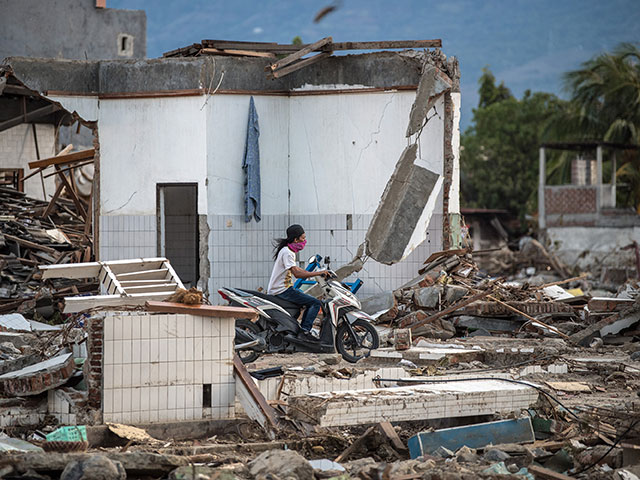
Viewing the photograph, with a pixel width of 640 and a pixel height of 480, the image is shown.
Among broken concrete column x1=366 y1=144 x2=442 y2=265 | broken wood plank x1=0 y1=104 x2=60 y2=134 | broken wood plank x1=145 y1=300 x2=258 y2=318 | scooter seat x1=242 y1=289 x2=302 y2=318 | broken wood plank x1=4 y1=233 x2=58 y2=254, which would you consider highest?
broken wood plank x1=0 y1=104 x2=60 y2=134

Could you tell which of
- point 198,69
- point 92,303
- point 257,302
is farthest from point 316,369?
point 198,69

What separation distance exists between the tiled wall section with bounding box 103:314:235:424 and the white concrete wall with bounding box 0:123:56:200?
18222 millimetres

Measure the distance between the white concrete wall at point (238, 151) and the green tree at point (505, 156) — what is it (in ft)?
121

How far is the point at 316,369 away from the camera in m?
10.7

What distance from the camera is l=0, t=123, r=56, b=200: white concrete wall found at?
2475 centimetres

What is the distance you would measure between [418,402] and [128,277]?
570 cm

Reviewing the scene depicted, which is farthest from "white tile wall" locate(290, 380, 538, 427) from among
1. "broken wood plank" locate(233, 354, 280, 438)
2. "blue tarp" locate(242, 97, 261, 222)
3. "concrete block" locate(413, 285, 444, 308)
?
"blue tarp" locate(242, 97, 261, 222)

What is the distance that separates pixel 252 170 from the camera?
656 inches

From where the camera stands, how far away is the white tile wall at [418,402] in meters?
7.95

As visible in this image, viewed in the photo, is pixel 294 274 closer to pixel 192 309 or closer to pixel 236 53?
pixel 192 309

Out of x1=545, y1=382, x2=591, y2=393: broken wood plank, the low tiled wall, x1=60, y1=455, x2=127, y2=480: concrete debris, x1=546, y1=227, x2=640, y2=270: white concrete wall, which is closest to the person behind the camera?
x1=60, y1=455, x2=127, y2=480: concrete debris

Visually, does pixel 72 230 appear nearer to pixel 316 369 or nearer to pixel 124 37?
pixel 316 369

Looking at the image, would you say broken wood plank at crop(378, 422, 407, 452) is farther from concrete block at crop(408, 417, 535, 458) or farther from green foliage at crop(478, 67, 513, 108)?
green foliage at crop(478, 67, 513, 108)

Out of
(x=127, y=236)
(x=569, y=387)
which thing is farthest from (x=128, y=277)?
(x=569, y=387)
